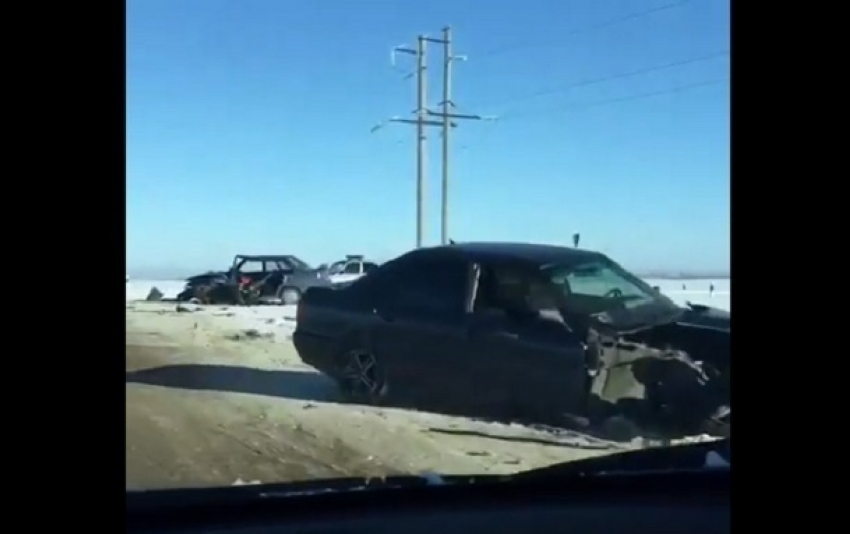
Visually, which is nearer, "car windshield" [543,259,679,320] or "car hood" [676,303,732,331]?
"car hood" [676,303,732,331]

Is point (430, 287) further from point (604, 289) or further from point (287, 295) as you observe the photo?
point (287, 295)

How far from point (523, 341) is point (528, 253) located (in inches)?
27.8

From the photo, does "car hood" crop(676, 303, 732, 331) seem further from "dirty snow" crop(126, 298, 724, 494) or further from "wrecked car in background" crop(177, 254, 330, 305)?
"wrecked car in background" crop(177, 254, 330, 305)

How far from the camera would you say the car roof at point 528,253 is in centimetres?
713

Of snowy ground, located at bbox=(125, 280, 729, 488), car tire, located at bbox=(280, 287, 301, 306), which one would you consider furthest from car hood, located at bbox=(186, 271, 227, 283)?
snowy ground, located at bbox=(125, 280, 729, 488)

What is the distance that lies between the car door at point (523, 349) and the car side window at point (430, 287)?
152 mm

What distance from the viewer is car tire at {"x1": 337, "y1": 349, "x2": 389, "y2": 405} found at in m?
7.26

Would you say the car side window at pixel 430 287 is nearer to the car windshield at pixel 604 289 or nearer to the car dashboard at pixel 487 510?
the car windshield at pixel 604 289

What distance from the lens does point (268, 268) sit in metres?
13.9

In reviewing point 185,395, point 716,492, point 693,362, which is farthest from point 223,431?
point 716,492

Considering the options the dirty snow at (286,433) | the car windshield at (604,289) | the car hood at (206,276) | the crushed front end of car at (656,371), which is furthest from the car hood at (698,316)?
the car hood at (206,276)

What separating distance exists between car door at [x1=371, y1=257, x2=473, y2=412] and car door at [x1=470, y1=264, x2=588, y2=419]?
0.15 m

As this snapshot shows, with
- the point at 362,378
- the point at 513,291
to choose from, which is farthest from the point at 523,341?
the point at 362,378
